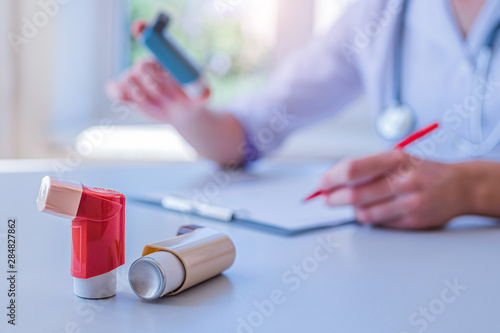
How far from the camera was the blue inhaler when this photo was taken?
78 cm

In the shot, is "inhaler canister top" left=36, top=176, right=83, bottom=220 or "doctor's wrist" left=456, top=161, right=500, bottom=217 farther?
"doctor's wrist" left=456, top=161, right=500, bottom=217

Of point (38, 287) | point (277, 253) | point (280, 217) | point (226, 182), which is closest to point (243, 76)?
point (226, 182)

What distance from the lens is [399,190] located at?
593 millimetres

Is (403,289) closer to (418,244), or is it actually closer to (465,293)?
(465,293)

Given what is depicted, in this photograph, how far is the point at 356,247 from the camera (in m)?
0.53

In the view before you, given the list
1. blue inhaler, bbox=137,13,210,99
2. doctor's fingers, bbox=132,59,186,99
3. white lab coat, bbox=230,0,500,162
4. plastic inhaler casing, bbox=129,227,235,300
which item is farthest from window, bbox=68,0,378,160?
plastic inhaler casing, bbox=129,227,235,300

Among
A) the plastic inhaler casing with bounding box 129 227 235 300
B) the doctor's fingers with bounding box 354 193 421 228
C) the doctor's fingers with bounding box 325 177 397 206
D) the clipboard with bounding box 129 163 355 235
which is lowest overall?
the clipboard with bounding box 129 163 355 235

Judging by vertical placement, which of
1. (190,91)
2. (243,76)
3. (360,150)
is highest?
(190,91)

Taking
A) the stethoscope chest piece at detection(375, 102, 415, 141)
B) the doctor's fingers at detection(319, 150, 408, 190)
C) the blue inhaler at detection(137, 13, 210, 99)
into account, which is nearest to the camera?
the doctor's fingers at detection(319, 150, 408, 190)

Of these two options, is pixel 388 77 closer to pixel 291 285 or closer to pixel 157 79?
pixel 157 79

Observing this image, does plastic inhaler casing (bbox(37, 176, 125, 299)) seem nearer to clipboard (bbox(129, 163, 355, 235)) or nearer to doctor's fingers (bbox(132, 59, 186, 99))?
clipboard (bbox(129, 163, 355, 235))

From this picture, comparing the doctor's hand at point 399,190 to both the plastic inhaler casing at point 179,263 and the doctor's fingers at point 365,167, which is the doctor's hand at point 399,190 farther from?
the plastic inhaler casing at point 179,263

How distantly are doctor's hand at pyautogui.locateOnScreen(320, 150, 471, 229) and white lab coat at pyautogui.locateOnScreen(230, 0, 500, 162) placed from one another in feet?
0.86

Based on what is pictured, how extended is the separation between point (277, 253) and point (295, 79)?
61cm
